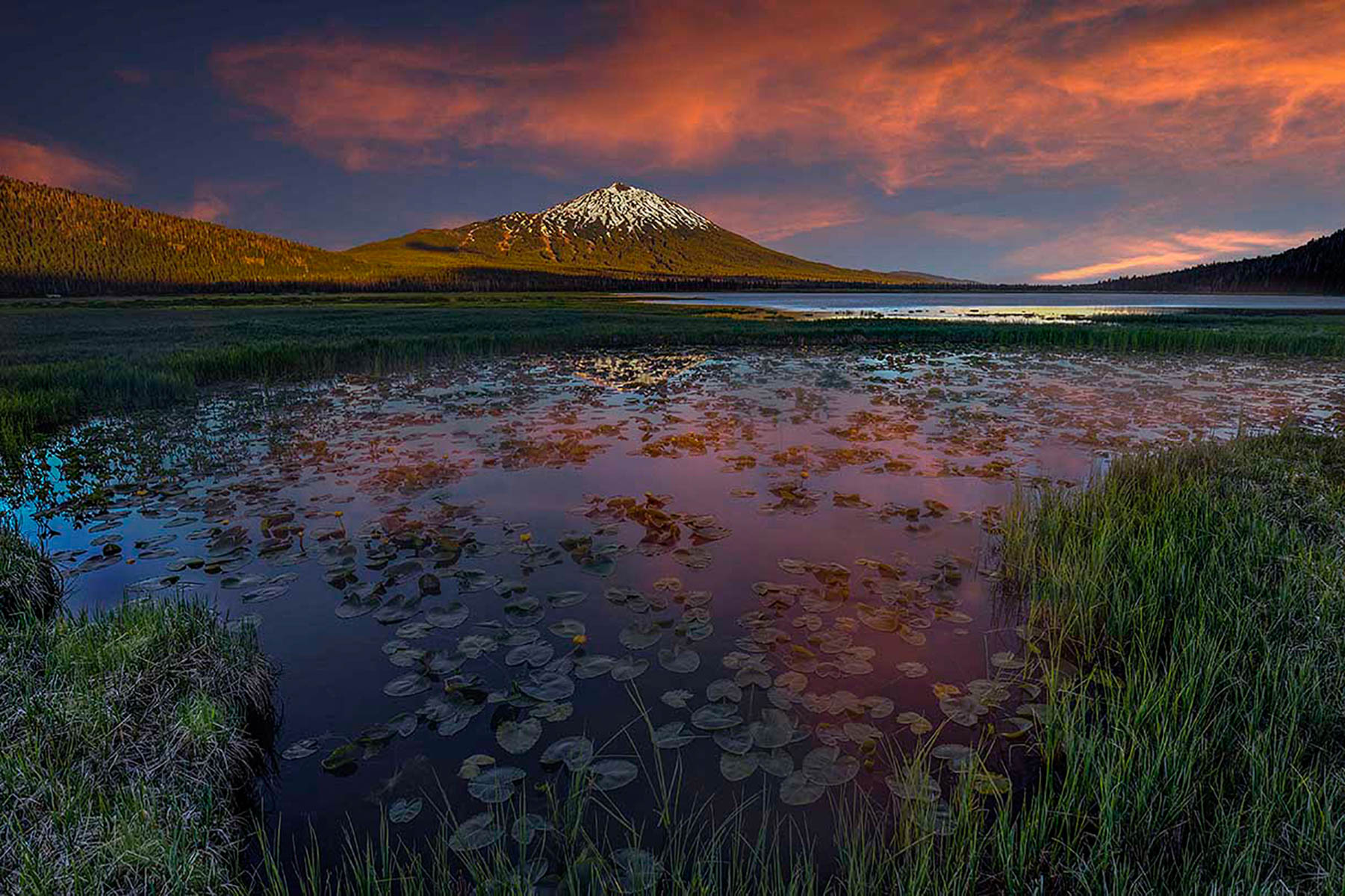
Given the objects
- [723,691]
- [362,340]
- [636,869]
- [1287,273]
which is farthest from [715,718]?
[1287,273]

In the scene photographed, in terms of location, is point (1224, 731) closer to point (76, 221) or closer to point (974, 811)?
point (974, 811)

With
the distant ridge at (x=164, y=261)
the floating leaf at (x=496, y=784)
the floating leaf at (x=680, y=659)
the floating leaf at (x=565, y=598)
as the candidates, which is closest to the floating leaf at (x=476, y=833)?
the floating leaf at (x=496, y=784)

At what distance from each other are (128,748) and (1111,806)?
215 inches

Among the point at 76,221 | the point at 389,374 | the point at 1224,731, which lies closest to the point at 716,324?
the point at 389,374

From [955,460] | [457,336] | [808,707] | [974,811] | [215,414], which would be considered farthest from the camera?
[457,336]

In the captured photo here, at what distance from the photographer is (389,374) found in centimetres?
2125

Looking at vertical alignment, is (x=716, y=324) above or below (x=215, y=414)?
above

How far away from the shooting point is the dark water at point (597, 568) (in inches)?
156

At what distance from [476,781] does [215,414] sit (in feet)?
49.8

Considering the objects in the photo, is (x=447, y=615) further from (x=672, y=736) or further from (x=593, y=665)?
(x=672, y=736)

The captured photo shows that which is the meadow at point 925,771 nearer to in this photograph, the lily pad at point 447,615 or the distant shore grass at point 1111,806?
the distant shore grass at point 1111,806

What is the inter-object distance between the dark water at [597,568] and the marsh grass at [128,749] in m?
0.40

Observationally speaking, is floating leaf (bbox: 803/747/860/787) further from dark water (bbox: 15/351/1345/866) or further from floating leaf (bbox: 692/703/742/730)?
floating leaf (bbox: 692/703/742/730)

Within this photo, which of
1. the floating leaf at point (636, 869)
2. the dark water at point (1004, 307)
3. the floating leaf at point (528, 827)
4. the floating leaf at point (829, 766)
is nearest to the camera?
the floating leaf at point (636, 869)
